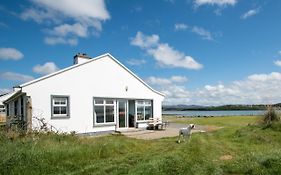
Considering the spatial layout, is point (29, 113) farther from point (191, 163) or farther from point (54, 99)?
point (191, 163)

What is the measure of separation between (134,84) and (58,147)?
14.5 m

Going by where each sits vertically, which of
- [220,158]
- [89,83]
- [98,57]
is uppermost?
[98,57]

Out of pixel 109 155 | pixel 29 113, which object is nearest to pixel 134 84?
pixel 29 113

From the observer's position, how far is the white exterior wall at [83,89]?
19.5 m

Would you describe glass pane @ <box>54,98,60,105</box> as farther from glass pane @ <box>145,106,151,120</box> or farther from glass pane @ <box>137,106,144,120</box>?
glass pane @ <box>145,106,151,120</box>

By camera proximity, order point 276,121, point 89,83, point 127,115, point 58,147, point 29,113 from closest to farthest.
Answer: point 58,147, point 29,113, point 276,121, point 89,83, point 127,115

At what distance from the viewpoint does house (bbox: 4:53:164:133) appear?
1948 centimetres

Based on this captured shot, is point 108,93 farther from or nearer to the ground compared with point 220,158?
farther from the ground

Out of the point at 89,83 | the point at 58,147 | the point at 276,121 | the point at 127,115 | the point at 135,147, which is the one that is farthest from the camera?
the point at 127,115

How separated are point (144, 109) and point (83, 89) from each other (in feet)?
22.6

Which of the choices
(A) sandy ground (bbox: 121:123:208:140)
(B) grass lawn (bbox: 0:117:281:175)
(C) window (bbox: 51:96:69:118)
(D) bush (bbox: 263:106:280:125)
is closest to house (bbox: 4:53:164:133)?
(C) window (bbox: 51:96:69:118)

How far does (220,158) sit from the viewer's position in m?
11.8

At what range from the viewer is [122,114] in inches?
980

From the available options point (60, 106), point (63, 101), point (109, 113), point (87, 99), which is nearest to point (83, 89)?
point (87, 99)
